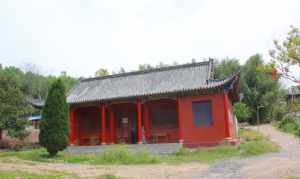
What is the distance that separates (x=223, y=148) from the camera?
15.1 meters

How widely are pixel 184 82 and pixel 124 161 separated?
7341 millimetres

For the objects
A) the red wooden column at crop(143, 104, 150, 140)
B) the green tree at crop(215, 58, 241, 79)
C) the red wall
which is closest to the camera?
the red wall

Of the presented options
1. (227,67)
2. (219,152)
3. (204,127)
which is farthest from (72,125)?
(227,67)

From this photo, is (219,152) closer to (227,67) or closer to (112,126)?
(112,126)

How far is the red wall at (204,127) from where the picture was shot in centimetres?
1678

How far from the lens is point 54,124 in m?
15.4

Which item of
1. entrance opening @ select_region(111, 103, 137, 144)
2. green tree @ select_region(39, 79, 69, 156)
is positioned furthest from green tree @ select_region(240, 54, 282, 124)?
green tree @ select_region(39, 79, 69, 156)

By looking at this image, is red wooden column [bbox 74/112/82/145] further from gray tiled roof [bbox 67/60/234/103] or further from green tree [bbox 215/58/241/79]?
green tree [bbox 215/58/241/79]

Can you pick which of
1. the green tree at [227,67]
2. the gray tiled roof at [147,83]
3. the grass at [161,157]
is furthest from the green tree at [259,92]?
the grass at [161,157]

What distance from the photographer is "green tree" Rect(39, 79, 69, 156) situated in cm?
1533

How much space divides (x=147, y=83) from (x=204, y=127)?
17.2ft

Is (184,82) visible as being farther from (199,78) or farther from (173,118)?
(173,118)

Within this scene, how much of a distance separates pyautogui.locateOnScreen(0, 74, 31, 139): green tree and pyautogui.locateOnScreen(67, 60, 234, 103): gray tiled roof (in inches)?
139

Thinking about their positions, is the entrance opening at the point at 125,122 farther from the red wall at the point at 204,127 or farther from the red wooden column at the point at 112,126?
the red wall at the point at 204,127
